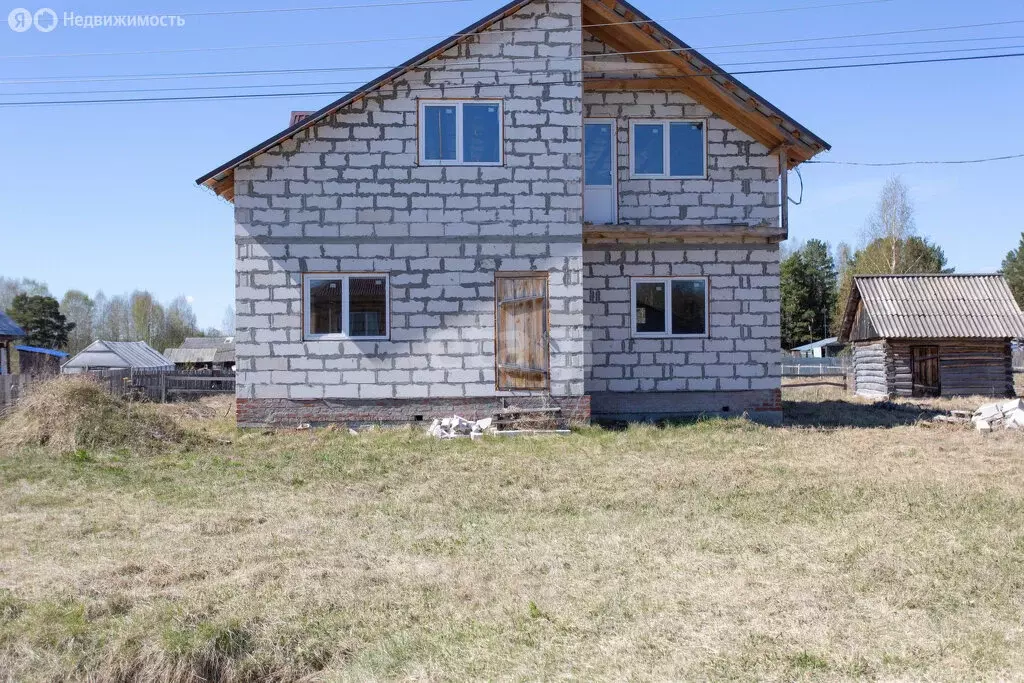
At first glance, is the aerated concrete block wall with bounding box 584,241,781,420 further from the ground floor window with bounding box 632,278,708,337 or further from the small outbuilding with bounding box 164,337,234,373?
the small outbuilding with bounding box 164,337,234,373

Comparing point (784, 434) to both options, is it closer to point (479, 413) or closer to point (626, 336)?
point (626, 336)

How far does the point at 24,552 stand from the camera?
7547mm

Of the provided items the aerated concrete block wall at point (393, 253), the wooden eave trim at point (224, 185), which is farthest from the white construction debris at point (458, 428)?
the wooden eave trim at point (224, 185)

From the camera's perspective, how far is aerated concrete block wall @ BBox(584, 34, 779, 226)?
17.5m

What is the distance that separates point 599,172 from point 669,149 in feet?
4.72

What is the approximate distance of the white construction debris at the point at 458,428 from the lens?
1523 centimetres

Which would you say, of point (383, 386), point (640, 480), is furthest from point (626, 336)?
point (640, 480)

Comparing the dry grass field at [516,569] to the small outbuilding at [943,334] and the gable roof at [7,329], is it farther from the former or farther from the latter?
the gable roof at [7,329]

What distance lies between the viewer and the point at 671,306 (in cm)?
1753

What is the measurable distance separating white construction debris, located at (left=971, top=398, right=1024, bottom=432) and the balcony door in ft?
24.9

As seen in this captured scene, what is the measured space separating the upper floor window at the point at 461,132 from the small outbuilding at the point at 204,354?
5244cm

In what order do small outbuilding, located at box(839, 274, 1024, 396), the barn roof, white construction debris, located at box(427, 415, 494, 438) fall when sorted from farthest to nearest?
the barn roof, small outbuilding, located at box(839, 274, 1024, 396), white construction debris, located at box(427, 415, 494, 438)

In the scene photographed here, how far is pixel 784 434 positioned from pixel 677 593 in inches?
387

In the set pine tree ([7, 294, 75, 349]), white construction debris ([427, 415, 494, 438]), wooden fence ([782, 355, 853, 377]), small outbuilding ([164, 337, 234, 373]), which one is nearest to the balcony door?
white construction debris ([427, 415, 494, 438])
